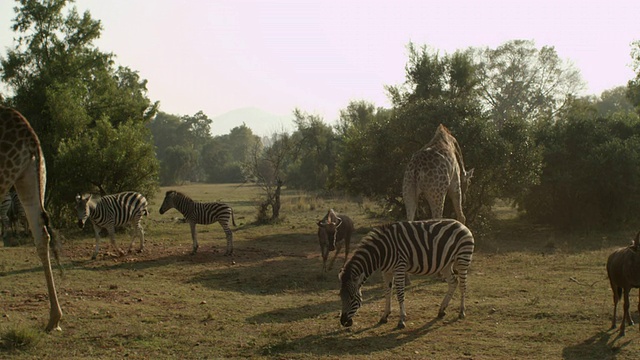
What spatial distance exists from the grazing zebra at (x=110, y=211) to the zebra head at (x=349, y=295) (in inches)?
364

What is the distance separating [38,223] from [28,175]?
0.68m

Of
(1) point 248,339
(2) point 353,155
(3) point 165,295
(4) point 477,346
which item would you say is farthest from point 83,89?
(4) point 477,346

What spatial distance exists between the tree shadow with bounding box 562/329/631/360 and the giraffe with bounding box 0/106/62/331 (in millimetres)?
7173

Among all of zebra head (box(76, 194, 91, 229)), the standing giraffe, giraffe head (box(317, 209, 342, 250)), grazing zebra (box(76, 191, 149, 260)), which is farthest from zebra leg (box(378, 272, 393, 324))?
zebra head (box(76, 194, 91, 229))

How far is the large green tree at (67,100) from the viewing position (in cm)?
1942

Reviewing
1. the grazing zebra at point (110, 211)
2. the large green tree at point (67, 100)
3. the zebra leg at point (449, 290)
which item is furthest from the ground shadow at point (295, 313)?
the large green tree at point (67, 100)

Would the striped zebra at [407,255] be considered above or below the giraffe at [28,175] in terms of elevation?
below

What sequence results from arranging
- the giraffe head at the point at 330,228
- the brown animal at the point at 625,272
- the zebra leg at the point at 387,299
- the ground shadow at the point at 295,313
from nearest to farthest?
the brown animal at the point at 625,272 < the zebra leg at the point at 387,299 < the ground shadow at the point at 295,313 < the giraffe head at the point at 330,228

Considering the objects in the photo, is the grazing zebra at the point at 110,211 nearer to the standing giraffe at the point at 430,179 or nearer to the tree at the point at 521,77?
the standing giraffe at the point at 430,179

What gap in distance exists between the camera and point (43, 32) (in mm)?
20719

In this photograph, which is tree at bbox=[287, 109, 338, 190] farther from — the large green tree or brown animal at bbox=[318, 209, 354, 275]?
brown animal at bbox=[318, 209, 354, 275]

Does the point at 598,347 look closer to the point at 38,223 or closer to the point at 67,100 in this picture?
the point at 38,223

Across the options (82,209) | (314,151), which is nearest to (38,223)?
(82,209)

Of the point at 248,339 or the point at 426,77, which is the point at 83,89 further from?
the point at 248,339
